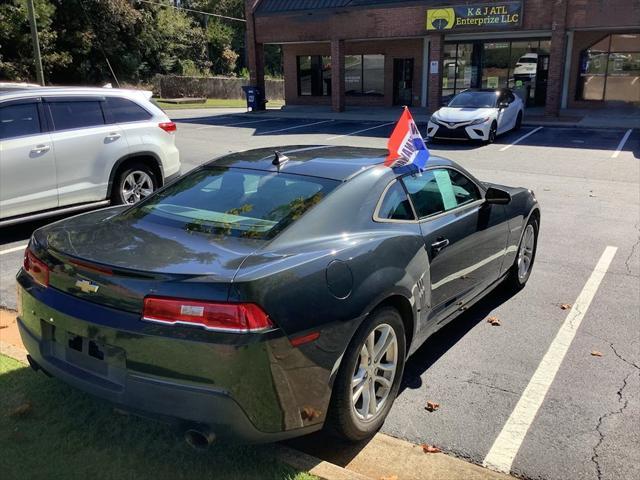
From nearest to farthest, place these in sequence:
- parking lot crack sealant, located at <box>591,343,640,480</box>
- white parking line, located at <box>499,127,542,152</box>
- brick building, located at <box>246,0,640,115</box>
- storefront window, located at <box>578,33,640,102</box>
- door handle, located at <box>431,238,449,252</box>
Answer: parking lot crack sealant, located at <box>591,343,640,480</box> < door handle, located at <box>431,238,449,252</box> < white parking line, located at <box>499,127,542,152</box> < brick building, located at <box>246,0,640,115</box> < storefront window, located at <box>578,33,640,102</box>

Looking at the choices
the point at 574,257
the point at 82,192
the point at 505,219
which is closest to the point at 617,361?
the point at 505,219

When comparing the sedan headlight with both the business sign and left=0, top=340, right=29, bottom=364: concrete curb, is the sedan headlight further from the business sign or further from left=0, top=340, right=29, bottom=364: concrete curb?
left=0, top=340, right=29, bottom=364: concrete curb

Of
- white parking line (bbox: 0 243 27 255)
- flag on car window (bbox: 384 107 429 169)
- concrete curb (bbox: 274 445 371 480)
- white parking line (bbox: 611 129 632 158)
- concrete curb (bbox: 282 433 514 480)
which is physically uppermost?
flag on car window (bbox: 384 107 429 169)

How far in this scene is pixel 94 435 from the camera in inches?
121

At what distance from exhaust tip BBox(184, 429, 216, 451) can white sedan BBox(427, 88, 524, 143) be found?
49.8ft

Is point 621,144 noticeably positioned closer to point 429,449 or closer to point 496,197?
point 496,197

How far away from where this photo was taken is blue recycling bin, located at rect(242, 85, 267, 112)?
28984 mm

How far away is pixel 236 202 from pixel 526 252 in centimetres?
332

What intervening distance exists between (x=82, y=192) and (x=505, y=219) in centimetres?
505

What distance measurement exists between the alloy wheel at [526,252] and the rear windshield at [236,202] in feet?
8.89

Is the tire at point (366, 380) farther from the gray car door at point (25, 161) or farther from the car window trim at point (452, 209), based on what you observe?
the gray car door at point (25, 161)

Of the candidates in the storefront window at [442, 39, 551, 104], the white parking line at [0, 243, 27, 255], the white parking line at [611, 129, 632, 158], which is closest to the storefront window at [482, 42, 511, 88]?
the storefront window at [442, 39, 551, 104]

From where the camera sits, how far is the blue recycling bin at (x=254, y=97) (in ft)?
95.1

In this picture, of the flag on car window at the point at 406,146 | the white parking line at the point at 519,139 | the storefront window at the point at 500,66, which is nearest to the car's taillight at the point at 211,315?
the flag on car window at the point at 406,146
